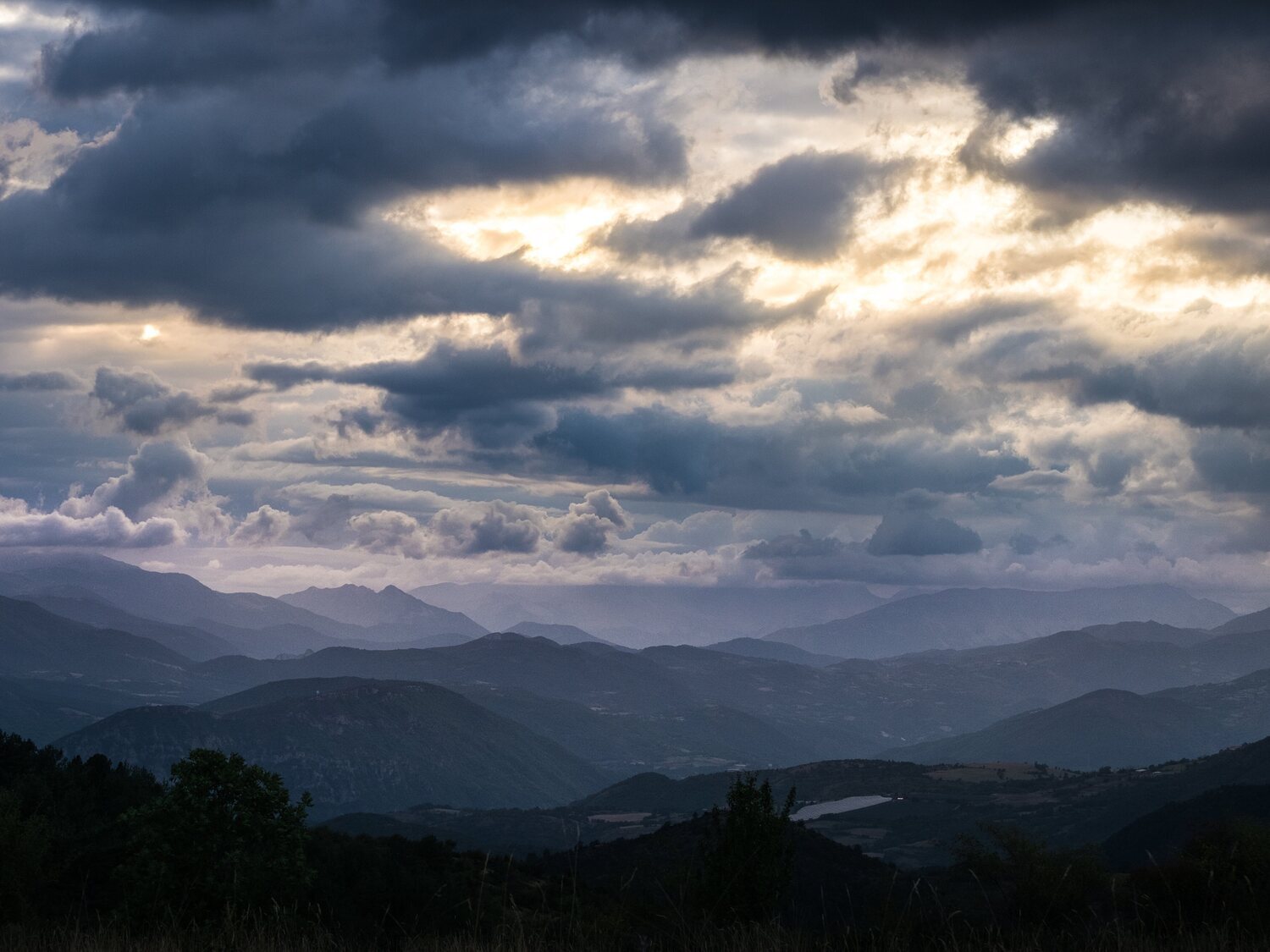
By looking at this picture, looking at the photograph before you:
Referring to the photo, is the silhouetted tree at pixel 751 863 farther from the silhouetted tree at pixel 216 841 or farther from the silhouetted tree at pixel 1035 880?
the silhouetted tree at pixel 216 841

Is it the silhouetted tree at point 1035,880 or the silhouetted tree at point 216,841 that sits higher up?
the silhouetted tree at point 216,841

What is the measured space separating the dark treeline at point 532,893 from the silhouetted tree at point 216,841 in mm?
76

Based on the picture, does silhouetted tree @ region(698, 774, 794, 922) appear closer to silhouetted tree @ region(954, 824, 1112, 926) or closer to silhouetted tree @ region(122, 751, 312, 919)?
silhouetted tree @ region(954, 824, 1112, 926)

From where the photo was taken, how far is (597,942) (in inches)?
701

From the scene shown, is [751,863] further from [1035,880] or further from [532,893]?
[532,893]

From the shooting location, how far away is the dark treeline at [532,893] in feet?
59.1

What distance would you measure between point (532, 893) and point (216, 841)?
184 ft

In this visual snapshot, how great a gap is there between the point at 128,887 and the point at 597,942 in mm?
30589

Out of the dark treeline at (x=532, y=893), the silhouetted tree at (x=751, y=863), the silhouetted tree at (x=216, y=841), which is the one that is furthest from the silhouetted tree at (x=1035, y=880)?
the silhouetted tree at (x=216, y=841)

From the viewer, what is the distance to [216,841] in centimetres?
3769

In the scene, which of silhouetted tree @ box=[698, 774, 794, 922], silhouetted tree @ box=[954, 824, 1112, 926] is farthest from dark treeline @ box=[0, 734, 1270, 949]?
silhouetted tree @ box=[954, 824, 1112, 926]

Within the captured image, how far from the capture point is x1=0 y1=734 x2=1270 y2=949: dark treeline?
709 inches

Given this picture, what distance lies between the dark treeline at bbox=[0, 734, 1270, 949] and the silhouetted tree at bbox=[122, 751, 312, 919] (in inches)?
3.0

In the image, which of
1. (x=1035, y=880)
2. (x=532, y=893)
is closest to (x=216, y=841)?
(x=1035, y=880)
